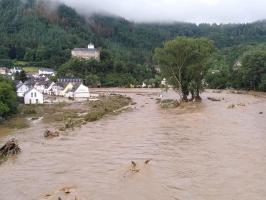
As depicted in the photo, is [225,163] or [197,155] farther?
[197,155]

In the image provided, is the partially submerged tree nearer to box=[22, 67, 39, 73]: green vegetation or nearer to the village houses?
the village houses

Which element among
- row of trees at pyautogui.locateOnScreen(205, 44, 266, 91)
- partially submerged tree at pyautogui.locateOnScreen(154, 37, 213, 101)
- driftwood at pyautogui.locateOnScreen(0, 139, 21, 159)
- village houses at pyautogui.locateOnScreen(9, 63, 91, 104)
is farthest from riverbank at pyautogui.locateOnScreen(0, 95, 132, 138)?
row of trees at pyautogui.locateOnScreen(205, 44, 266, 91)

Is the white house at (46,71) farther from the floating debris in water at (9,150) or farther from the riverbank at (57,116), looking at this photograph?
the floating debris in water at (9,150)

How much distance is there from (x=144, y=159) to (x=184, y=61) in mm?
39297

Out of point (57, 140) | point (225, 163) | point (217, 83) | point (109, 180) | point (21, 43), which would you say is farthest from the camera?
point (21, 43)

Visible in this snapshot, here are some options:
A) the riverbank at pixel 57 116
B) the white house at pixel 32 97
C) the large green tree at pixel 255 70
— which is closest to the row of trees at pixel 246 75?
the large green tree at pixel 255 70

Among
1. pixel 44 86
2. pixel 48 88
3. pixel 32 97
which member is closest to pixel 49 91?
pixel 48 88

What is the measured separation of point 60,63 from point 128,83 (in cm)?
3275

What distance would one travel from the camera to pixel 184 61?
220 feet

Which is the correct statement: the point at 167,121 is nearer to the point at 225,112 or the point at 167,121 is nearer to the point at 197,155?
the point at 225,112

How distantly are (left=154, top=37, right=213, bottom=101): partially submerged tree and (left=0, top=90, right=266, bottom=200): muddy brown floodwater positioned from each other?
22.0 m

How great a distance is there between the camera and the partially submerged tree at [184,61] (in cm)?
6619

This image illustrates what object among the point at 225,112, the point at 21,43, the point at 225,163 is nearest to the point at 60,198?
the point at 225,163

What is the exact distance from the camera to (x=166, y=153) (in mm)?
30953
